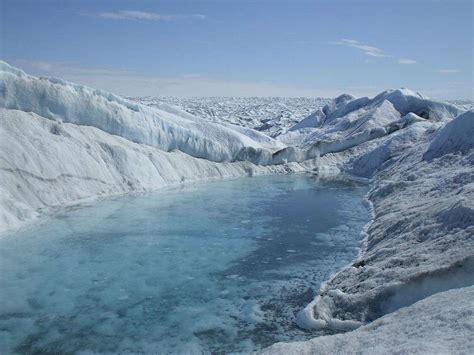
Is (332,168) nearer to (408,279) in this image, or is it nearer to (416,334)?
(408,279)

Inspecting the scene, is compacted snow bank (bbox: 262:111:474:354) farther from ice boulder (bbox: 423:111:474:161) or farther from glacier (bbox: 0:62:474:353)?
ice boulder (bbox: 423:111:474:161)

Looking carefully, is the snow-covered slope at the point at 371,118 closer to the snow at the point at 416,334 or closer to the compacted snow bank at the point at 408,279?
the compacted snow bank at the point at 408,279

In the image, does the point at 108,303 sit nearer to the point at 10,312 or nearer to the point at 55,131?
the point at 10,312

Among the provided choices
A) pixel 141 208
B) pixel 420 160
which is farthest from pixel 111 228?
pixel 420 160

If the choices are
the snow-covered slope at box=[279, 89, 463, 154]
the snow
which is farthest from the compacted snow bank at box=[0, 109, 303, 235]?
the snow-covered slope at box=[279, 89, 463, 154]

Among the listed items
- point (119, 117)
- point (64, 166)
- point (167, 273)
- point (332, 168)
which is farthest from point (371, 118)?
point (167, 273)

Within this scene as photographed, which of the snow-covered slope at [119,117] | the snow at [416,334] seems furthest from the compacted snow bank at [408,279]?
the snow-covered slope at [119,117]
